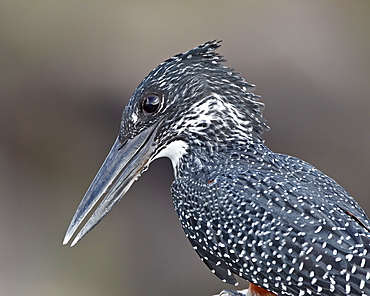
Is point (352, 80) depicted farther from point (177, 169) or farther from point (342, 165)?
point (177, 169)

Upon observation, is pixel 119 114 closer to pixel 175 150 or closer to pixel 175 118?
pixel 175 150

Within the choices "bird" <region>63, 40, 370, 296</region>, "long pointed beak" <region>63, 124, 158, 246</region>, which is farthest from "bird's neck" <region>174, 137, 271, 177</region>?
"long pointed beak" <region>63, 124, 158, 246</region>

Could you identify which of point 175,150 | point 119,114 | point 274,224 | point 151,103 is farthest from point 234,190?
point 119,114

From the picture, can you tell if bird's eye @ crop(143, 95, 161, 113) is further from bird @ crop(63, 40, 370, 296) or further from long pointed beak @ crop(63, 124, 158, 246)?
long pointed beak @ crop(63, 124, 158, 246)

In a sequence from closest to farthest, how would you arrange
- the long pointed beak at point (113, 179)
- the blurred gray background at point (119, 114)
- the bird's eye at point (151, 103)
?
1. the bird's eye at point (151, 103)
2. the long pointed beak at point (113, 179)
3. the blurred gray background at point (119, 114)

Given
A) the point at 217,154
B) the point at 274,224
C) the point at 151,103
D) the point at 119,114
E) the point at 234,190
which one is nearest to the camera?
the point at 274,224

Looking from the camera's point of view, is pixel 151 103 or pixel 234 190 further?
pixel 151 103

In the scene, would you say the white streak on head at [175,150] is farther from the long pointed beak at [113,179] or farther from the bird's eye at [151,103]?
the bird's eye at [151,103]

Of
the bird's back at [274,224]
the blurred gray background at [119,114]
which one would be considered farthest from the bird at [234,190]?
the blurred gray background at [119,114]
